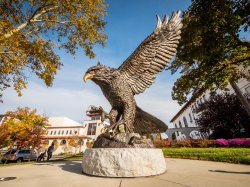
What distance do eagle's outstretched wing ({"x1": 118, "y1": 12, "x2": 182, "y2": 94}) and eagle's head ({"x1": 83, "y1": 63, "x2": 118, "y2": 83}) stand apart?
0.36 m

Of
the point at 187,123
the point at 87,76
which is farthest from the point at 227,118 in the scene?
the point at 187,123

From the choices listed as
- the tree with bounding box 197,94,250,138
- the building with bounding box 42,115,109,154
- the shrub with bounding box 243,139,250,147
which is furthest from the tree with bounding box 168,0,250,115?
the building with bounding box 42,115,109,154

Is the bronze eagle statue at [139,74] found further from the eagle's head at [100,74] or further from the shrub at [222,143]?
the shrub at [222,143]

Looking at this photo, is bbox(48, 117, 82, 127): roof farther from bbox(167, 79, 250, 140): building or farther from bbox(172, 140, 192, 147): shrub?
bbox(172, 140, 192, 147): shrub

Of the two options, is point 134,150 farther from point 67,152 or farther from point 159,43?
point 67,152

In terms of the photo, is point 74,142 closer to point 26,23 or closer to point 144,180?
point 26,23

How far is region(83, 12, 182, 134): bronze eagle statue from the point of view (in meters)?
3.53

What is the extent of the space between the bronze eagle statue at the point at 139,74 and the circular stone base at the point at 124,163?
866 millimetres

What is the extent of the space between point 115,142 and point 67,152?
115 feet

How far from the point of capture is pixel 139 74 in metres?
3.84

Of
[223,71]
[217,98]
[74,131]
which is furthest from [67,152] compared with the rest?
[223,71]

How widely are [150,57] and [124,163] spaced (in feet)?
8.45

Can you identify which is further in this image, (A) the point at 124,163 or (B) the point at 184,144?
(B) the point at 184,144

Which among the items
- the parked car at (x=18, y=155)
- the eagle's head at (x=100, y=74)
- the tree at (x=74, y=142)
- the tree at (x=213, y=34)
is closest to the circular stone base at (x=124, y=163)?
the eagle's head at (x=100, y=74)
